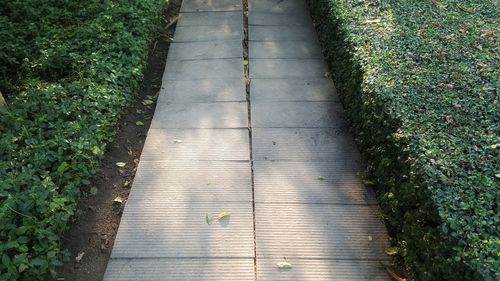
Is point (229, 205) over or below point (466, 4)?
below

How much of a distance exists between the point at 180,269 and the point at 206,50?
355 cm

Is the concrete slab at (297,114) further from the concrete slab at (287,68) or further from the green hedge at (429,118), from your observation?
the concrete slab at (287,68)

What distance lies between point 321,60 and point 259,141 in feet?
6.57

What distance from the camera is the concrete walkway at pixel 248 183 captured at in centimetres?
321

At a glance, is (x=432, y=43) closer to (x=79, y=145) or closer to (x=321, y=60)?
(x=321, y=60)

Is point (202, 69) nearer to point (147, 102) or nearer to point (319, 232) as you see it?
point (147, 102)

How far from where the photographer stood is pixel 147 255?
3.23 meters

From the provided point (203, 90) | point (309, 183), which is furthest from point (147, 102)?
point (309, 183)

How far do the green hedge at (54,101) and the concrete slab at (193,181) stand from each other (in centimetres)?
45

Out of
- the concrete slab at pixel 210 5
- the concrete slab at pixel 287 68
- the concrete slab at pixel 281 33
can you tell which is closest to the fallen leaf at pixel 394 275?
the concrete slab at pixel 287 68

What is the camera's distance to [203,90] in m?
5.11

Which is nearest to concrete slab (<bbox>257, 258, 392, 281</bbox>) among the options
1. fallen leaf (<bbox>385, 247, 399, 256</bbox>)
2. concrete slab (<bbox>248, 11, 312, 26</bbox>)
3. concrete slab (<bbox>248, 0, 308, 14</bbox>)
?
fallen leaf (<bbox>385, 247, 399, 256</bbox>)

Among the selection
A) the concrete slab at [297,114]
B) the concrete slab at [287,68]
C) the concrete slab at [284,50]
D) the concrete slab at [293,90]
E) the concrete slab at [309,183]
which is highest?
the concrete slab at [284,50]

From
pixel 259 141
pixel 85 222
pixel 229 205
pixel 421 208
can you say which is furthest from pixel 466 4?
pixel 85 222
